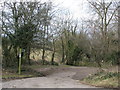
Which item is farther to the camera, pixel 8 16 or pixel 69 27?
pixel 69 27

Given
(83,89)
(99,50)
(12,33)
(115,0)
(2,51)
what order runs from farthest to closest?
1. (2,51)
2. (12,33)
3. (99,50)
4. (115,0)
5. (83,89)

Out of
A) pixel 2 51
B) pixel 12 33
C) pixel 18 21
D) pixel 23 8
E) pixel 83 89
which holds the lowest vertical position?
pixel 83 89

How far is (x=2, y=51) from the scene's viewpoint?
63.9 feet

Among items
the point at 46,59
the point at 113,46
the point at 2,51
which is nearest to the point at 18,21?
the point at 2,51

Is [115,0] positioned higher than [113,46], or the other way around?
[115,0]

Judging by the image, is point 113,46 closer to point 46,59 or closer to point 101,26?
point 101,26

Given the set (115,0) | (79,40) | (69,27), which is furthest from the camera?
(69,27)

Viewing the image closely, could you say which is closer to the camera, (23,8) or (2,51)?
(23,8)

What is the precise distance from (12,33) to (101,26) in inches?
362

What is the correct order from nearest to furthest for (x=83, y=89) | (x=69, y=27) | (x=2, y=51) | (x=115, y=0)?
(x=83, y=89) < (x=115, y=0) < (x=2, y=51) < (x=69, y=27)

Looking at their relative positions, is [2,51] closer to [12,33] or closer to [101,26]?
[12,33]

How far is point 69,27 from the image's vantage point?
35.3m

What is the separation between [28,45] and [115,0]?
31.2 ft

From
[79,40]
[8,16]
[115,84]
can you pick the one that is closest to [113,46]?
[115,84]
